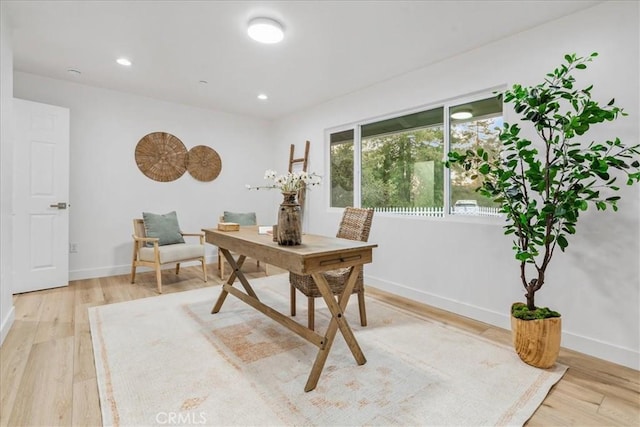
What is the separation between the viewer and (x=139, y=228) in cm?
396

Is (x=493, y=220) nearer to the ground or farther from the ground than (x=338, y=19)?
nearer to the ground

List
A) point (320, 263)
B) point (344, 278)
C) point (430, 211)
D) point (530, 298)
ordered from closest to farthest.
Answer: point (320, 263)
point (530, 298)
point (344, 278)
point (430, 211)

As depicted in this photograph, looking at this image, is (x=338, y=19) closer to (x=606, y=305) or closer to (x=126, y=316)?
(x=606, y=305)

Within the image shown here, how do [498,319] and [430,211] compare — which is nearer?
[498,319]

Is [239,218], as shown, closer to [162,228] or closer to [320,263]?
[162,228]

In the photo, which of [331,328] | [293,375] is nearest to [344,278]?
[331,328]

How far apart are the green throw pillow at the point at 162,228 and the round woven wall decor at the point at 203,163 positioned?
3.24 ft

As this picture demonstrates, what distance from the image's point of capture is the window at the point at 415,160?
2.98 m

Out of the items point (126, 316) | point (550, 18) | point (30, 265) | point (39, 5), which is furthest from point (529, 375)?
point (30, 265)

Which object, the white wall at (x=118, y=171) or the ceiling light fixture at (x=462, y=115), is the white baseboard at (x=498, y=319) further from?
the white wall at (x=118, y=171)

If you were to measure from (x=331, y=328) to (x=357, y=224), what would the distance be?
1001mm

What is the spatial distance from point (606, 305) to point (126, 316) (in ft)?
12.1

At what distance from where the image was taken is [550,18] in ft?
7.82

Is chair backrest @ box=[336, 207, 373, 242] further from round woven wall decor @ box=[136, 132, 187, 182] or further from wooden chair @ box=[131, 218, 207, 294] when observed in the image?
round woven wall decor @ box=[136, 132, 187, 182]
